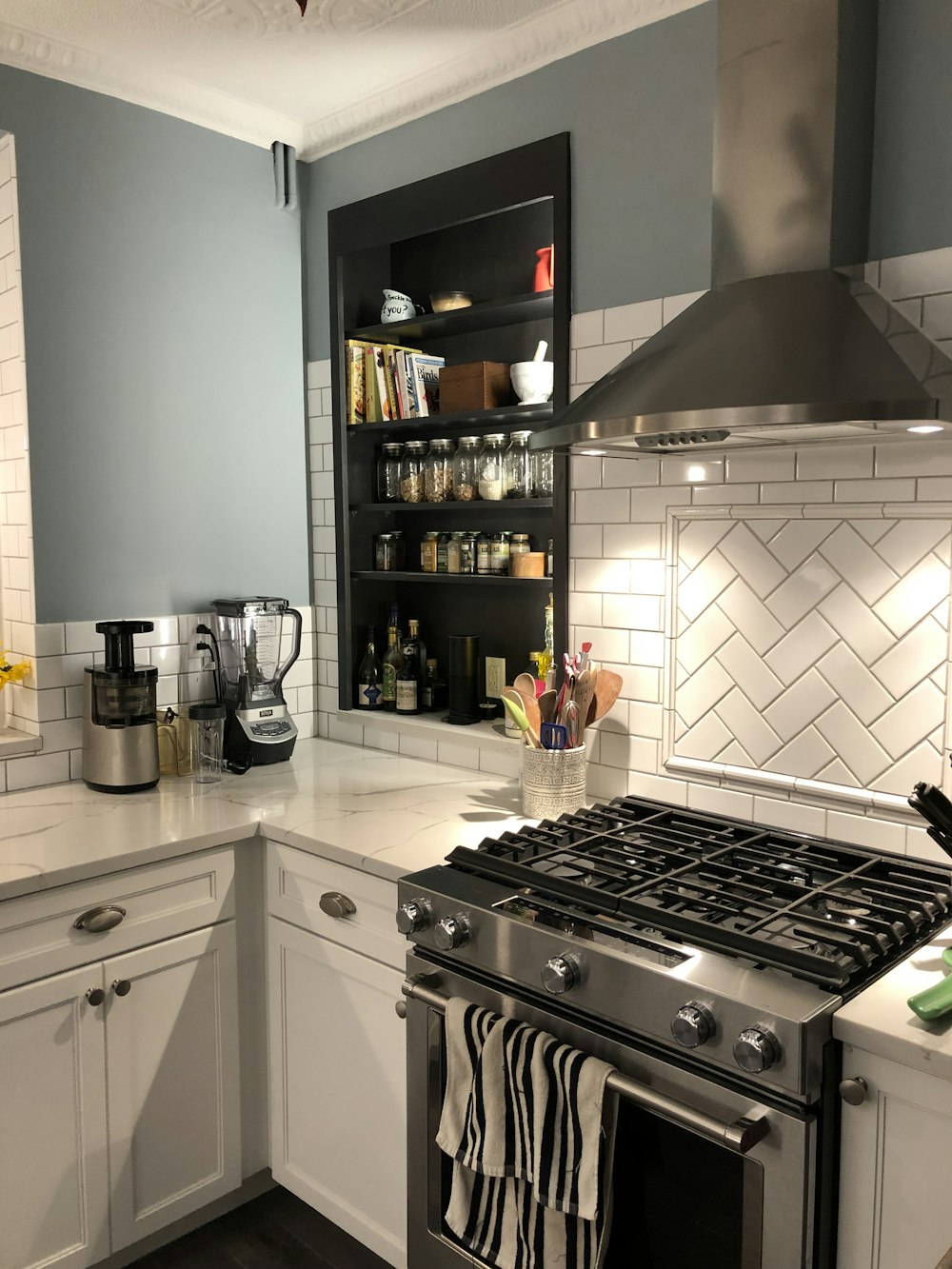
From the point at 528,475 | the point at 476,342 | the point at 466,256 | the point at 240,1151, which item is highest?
the point at 466,256

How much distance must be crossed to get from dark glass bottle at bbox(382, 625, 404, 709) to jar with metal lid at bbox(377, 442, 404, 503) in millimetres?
395

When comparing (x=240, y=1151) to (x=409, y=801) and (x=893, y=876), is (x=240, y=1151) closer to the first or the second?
(x=409, y=801)

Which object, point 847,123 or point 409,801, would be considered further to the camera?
point 409,801

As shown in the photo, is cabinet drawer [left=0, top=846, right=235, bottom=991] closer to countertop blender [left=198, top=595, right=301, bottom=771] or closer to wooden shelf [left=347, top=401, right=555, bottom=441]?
countertop blender [left=198, top=595, right=301, bottom=771]

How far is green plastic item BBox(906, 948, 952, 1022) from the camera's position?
4.30 feet

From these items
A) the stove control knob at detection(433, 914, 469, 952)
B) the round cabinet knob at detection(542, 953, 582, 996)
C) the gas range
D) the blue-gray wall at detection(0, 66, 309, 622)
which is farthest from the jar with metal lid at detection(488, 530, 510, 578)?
the round cabinet knob at detection(542, 953, 582, 996)

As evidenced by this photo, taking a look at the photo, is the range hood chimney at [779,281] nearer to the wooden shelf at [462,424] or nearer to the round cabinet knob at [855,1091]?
the wooden shelf at [462,424]

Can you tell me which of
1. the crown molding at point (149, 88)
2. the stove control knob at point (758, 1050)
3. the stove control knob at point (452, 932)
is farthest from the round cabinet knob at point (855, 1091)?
the crown molding at point (149, 88)

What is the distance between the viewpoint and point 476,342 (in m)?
2.93

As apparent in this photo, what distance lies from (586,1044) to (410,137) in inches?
91.3

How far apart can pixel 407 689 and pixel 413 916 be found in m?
1.18

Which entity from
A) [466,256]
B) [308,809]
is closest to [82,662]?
[308,809]

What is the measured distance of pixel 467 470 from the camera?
9.13 feet

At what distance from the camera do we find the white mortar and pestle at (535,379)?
8.27ft
